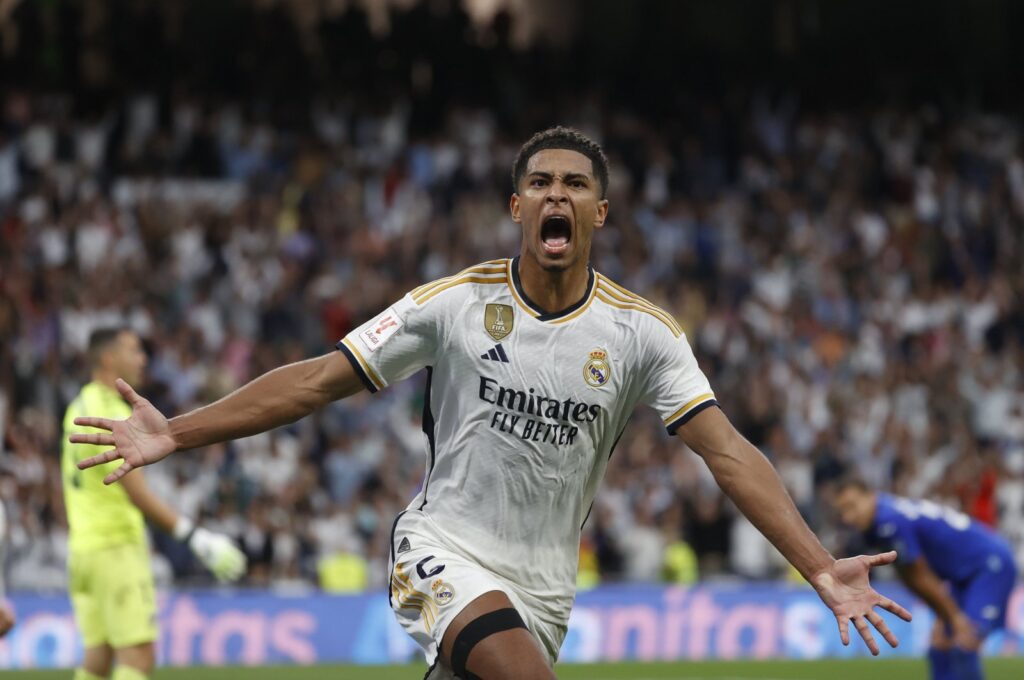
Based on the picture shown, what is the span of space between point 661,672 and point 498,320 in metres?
9.98

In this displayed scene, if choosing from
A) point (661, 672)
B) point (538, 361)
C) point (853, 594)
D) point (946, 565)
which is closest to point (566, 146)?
point (538, 361)

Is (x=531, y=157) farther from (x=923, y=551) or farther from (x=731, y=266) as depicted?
(x=731, y=266)

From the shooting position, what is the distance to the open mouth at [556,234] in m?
5.91

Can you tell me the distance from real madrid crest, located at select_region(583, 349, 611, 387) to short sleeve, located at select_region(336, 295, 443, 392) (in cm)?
56

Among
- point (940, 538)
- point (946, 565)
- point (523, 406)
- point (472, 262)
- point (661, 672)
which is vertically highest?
point (472, 262)

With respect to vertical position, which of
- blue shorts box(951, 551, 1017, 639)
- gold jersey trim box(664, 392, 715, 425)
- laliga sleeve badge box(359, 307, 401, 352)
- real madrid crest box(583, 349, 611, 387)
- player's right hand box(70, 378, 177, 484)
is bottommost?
blue shorts box(951, 551, 1017, 639)

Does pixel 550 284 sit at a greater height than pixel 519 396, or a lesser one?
greater

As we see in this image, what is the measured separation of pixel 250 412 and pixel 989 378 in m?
17.1

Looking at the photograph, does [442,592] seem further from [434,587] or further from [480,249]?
[480,249]

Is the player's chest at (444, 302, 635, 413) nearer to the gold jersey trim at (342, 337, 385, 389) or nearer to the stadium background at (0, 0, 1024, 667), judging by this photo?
the gold jersey trim at (342, 337, 385, 389)

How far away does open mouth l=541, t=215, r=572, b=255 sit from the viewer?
591 centimetres

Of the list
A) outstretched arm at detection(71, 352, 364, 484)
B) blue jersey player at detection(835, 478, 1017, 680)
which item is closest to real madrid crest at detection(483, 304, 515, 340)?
outstretched arm at detection(71, 352, 364, 484)

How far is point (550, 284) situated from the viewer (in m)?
6.07

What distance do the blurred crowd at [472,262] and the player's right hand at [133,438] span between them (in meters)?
11.9
